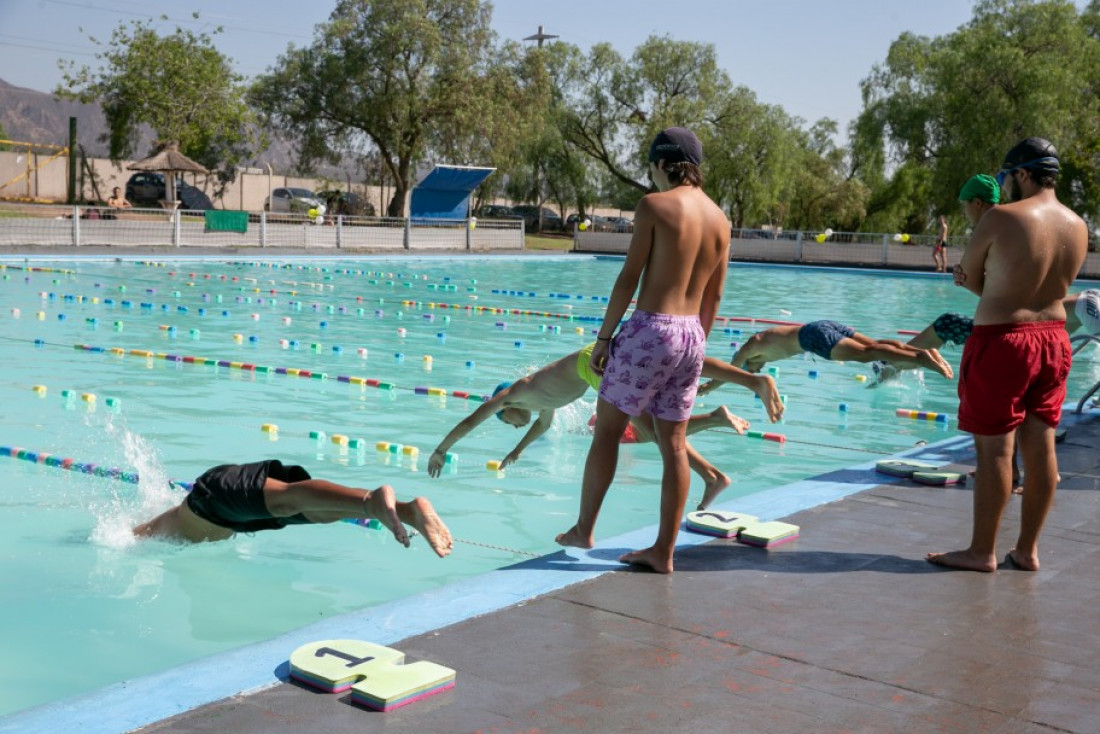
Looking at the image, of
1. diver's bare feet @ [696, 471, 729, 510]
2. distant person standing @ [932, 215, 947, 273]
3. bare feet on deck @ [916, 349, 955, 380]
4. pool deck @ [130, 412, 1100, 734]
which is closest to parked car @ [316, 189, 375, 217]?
distant person standing @ [932, 215, 947, 273]

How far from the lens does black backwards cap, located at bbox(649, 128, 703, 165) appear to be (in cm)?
440

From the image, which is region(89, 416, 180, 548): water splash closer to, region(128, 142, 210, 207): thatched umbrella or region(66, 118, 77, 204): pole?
region(128, 142, 210, 207): thatched umbrella

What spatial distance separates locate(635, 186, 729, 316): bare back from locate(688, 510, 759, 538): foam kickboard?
114cm

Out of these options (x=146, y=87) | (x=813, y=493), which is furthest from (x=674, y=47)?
(x=813, y=493)

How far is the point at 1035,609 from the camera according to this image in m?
4.15

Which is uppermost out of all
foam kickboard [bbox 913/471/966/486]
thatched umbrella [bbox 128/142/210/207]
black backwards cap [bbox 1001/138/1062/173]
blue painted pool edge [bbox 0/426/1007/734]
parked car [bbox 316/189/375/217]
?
thatched umbrella [bbox 128/142/210/207]

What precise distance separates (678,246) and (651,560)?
1242 millimetres

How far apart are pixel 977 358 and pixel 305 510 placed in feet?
9.16

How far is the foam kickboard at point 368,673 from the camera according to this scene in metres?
3.10

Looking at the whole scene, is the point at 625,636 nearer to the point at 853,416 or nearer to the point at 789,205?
the point at 853,416

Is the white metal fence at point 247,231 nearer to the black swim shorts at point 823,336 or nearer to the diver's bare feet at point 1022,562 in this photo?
the black swim shorts at point 823,336

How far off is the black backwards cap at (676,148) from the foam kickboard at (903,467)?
9.45 feet

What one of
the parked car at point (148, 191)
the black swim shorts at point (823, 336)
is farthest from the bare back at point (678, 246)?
the parked car at point (148, 191)

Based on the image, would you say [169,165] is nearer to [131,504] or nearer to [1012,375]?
[131,504]
